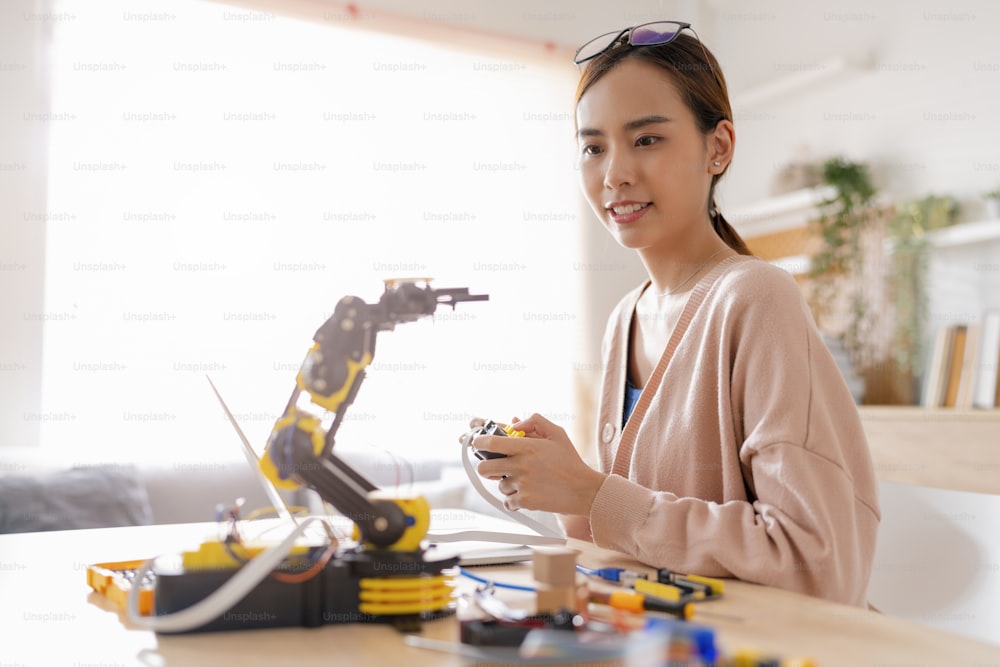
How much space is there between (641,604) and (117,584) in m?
Answer: 0.51

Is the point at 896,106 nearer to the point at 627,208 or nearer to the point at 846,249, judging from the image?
the point at 846,249

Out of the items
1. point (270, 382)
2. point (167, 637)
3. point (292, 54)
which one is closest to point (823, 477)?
point (167, 637)

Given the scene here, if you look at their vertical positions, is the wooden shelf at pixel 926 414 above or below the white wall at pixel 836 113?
below

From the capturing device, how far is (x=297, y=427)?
77 cm

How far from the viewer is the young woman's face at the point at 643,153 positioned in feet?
4.27

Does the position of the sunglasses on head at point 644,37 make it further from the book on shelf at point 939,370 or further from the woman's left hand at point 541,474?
the book on shelf at point 939,370

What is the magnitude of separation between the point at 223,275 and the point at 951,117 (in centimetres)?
286

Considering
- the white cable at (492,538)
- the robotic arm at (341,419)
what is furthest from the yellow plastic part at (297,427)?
the white cable at (492,538)

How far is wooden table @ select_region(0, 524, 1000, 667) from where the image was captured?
63 cm

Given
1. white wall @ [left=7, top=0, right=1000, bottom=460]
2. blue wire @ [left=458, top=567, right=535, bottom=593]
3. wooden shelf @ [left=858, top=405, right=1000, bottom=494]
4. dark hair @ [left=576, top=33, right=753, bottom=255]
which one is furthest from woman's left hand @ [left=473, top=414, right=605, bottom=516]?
white wall @ [left=7, top=0, right=1000, bottom=460]

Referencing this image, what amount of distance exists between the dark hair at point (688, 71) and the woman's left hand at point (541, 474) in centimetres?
61

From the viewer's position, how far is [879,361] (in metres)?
3.33

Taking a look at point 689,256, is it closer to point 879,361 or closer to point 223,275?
point 879,361

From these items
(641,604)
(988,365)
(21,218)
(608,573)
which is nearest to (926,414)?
(988,365)
